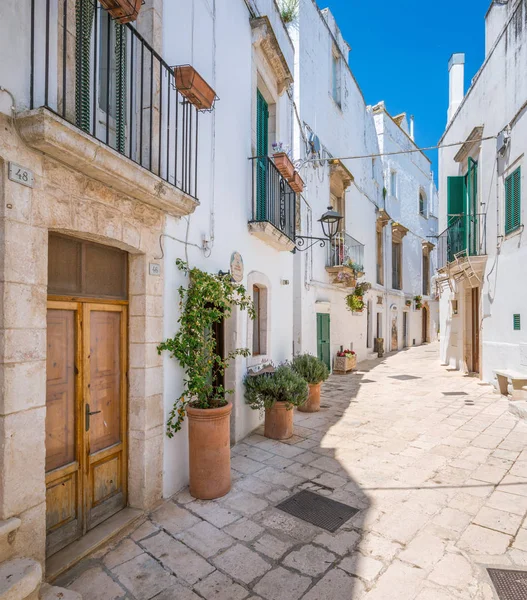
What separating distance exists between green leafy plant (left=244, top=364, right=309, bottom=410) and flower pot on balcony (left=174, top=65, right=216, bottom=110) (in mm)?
3728

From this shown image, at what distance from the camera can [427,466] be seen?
190 inches

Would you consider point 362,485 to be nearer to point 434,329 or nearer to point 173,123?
point 173,123

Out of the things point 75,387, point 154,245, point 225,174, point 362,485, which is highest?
point 225,174

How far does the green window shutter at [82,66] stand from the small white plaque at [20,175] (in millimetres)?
593

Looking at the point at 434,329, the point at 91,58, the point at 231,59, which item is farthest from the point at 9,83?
the point at 434,329

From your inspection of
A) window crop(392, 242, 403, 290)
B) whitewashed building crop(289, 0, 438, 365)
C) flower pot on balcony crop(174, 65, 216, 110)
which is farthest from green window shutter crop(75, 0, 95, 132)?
window crop(392, 242, 403, 290)

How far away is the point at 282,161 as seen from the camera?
22.4 ft

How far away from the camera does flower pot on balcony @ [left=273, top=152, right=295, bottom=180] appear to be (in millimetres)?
6794

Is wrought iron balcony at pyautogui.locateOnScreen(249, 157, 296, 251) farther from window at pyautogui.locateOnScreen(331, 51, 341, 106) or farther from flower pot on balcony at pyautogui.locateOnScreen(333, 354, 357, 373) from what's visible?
window at pyautogui.locateOnScreen(331, 51, 341, 106)

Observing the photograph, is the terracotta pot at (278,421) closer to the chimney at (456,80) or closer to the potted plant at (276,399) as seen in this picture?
the potted plant at (276,399)

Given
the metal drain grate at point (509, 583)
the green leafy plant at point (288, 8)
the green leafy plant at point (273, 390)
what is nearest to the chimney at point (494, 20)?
the green leafy plant at point (288, 8)

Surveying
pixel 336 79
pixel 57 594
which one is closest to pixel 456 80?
pixel 336 79

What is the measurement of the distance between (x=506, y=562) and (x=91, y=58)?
5.27m

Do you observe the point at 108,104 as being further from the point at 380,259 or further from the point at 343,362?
the point at 380,259
